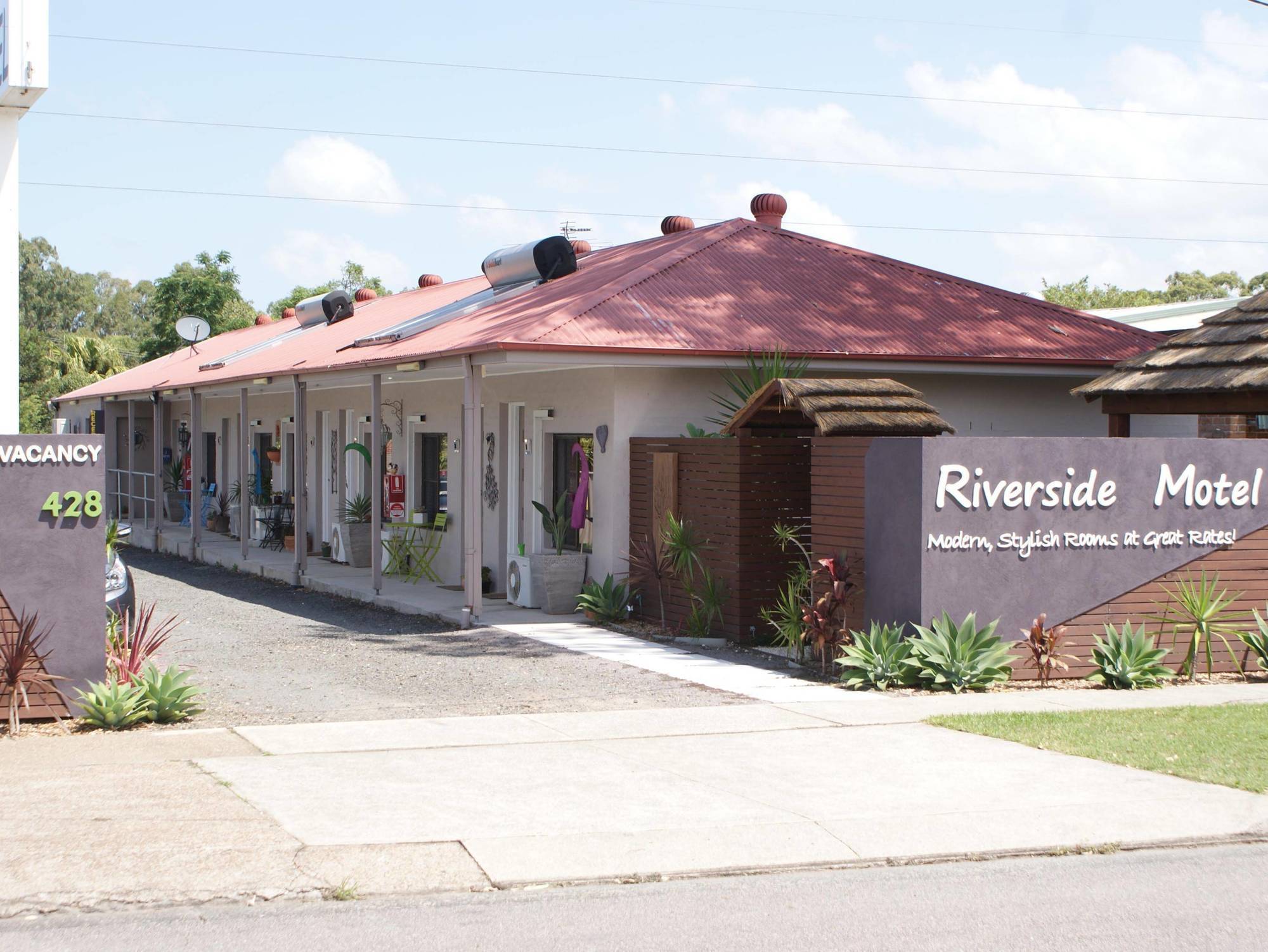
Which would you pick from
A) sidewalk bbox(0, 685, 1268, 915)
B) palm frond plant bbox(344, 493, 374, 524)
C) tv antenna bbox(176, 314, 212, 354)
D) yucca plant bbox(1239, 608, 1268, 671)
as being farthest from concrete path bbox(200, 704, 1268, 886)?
tv antenna bbox(176, 314, 212, 354)

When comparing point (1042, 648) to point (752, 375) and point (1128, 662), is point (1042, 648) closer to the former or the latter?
point (1128, 662)

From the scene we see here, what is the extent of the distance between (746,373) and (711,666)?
4.47m

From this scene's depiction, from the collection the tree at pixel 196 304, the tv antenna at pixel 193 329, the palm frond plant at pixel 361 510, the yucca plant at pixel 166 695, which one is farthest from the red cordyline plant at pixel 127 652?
the tree at pixel 196 304

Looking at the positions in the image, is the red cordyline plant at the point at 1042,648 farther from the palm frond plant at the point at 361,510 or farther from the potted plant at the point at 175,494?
the potted plant at the point at 175,494

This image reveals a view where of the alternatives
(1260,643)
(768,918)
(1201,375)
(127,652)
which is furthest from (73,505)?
(1201,375)

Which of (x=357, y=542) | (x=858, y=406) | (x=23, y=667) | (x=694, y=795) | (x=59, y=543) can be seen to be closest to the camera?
(x=694, y=795)

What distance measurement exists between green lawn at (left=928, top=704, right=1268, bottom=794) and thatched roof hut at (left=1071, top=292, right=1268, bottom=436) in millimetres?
4302

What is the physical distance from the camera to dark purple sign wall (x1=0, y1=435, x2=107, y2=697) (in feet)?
30.8

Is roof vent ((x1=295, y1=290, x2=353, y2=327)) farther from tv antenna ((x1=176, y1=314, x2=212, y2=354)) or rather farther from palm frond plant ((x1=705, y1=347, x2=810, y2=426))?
palm frond plant ((x1=705, y1=347, x2=810, y2=426))

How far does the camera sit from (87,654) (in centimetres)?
956

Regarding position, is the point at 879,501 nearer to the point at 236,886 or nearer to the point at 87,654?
the point at 87,654

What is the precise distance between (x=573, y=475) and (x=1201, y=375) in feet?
23.1

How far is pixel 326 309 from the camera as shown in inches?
1117

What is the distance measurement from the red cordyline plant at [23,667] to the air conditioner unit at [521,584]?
7.51 metres
